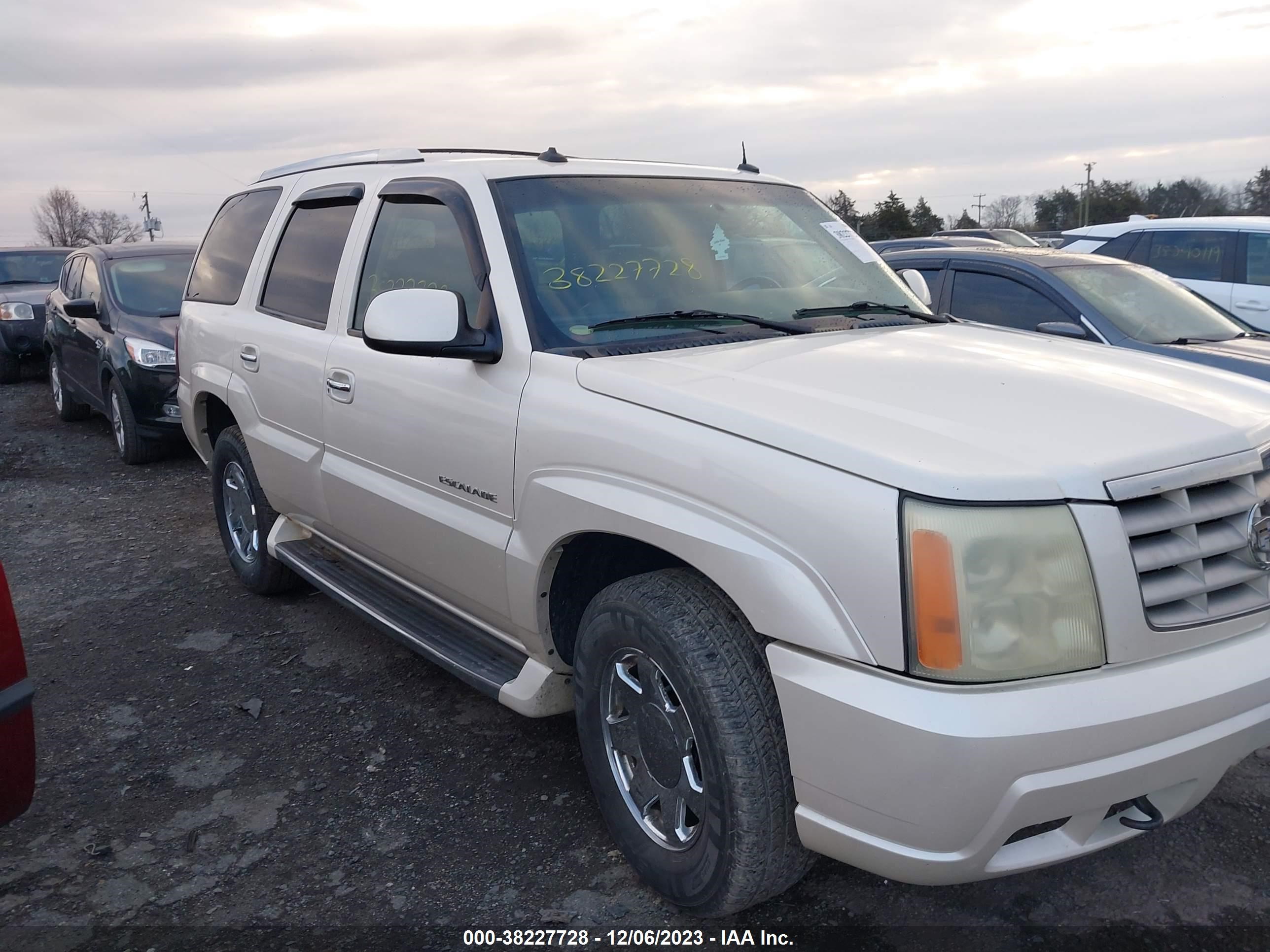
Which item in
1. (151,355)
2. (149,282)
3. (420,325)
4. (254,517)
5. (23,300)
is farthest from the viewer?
(23,300)

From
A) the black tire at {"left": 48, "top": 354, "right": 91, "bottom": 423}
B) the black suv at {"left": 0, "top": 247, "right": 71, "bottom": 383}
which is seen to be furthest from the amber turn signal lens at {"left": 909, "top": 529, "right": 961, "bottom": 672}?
the black suv at {"left": 0, "top": 247, "right": 71, "bottom": 383}

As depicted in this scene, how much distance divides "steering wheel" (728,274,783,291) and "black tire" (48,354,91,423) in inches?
348

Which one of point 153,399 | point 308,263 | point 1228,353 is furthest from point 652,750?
point 153,399

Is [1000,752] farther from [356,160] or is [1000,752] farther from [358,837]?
[356,160]

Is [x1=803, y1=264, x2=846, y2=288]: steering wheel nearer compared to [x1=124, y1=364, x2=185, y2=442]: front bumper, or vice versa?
[x1=803, y1=264, x2=846, y2=288]: steering wheel

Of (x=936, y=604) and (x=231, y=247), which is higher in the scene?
(x=231, y=247)

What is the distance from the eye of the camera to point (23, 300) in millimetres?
13117

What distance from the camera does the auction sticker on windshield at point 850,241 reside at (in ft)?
12.8

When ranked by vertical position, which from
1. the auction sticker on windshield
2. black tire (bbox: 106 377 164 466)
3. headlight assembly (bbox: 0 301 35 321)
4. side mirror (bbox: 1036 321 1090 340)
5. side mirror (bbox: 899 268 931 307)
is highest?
headlight assembly (bbox: 0 301 35 321)

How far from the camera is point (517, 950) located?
2.62 metres

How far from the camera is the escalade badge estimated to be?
2.23m

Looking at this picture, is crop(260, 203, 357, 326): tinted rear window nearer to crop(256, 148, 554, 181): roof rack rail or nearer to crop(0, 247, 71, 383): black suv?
crop(256, 148, 554, 181): roof rack rail

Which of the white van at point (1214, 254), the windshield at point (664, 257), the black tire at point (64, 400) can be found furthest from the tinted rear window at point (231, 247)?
the white van at point (1214, 254)

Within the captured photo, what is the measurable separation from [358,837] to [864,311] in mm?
2316
